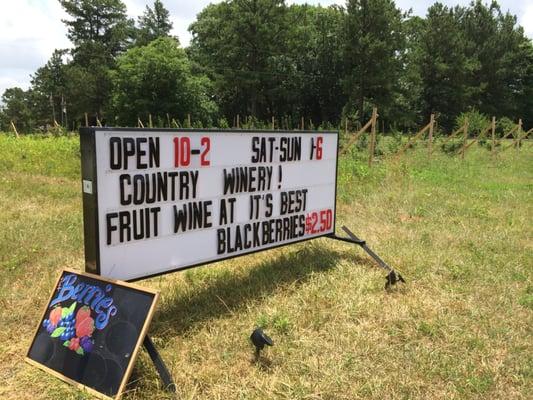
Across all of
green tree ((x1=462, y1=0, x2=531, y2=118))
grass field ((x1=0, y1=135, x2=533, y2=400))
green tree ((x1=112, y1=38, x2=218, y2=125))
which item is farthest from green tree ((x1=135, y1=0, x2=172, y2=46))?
grass field ((x1=0, y1=135, x2=533, y2=400))

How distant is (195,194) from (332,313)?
1.43m

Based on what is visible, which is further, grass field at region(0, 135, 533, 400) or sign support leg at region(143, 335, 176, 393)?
grass field at region(0, 135, 533, 400)

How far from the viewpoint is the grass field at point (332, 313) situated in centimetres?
279

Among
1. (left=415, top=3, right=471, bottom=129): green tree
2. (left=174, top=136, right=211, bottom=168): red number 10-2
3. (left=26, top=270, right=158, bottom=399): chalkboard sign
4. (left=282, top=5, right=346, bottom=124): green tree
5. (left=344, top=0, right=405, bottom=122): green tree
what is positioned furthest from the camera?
(left=282, top=5, right=346, bottom=124): green tree

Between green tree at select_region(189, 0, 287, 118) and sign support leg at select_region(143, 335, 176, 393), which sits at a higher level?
green tree at select_region(189, 0, 287, 118)

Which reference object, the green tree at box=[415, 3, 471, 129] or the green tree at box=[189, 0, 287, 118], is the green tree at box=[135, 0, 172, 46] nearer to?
the green tree at box=[189, 0, 287, 118]

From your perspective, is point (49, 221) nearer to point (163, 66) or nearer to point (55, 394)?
point (55, 394)

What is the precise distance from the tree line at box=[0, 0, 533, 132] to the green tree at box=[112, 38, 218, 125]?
3.7 inches

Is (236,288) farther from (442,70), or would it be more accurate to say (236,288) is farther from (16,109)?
(16,109)

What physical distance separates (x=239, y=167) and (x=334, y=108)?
4276 centimetres

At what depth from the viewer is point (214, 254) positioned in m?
3.59

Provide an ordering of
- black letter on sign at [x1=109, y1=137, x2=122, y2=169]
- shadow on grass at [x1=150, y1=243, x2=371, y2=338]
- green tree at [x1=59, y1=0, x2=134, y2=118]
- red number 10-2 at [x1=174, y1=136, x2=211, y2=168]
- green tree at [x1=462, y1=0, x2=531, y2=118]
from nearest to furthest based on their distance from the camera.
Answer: black letter on sign at [x1=109, y1=137, x2=122, y2=169], red number 10-2 at [x1=174, y1=136, x2=211, y2=168], shadow on grass at [x1=150, y1=243, x2=371, y2=338], green tree at [x1=462, y1=0, x2=531, y2=118], green tree at [x1=59, y1=0, x2=134, y2=118]

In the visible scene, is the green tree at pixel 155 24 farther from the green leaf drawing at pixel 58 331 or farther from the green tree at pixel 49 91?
the green leaf drawing at pixel 58 331

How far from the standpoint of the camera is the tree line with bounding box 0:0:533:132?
38.2 meters
